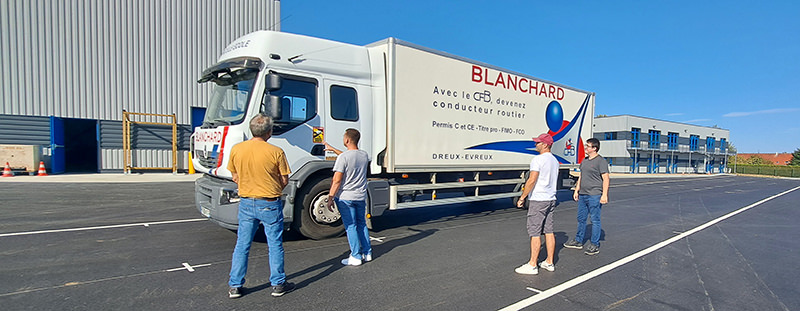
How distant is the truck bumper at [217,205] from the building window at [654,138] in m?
55.9

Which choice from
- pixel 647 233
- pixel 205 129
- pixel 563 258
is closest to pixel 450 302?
pixel 563 258

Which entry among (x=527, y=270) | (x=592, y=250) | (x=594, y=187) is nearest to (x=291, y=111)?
(x=527, y=270)

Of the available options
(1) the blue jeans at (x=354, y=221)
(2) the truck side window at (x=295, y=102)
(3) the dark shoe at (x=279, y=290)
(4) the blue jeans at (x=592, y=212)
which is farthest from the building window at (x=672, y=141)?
(3) the dark shoe at (x=279, y=290)

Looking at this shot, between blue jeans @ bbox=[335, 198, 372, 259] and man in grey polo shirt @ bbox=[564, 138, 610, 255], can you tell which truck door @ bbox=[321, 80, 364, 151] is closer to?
blue jeans @ bbox=[335, 198, 372, 259]

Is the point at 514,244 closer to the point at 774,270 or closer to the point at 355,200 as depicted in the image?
the point at 355,200

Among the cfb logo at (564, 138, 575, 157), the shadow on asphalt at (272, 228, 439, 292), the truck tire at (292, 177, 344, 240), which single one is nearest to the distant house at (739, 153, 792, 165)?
the cfb logo at (564, 138, 575, 157)

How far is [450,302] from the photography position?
3.60 meters

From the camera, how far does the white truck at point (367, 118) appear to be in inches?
205

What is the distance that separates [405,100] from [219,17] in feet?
60.0

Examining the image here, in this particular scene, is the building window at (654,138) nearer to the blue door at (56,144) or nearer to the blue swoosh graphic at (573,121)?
the blue swoosh graphic at (573,121)

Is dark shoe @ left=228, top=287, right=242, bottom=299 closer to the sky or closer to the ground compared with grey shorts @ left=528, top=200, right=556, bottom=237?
closer to the ground

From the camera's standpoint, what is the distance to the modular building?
47344 mm

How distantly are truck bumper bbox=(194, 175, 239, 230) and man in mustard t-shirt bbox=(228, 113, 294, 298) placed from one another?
1456 mm

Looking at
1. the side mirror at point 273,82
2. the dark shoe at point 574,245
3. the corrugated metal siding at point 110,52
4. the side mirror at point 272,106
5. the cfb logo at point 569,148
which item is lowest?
the dark shoe at point 574,245
